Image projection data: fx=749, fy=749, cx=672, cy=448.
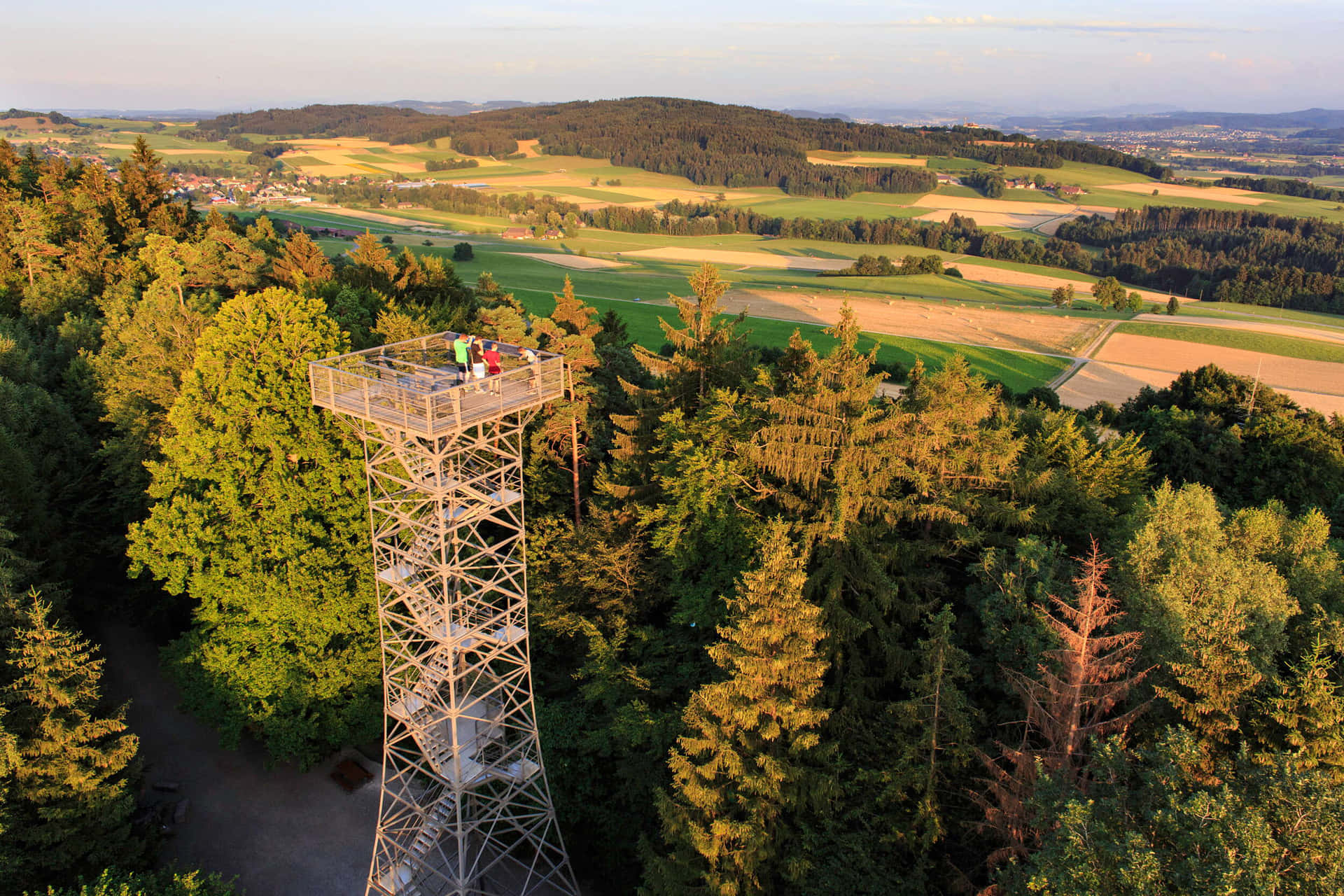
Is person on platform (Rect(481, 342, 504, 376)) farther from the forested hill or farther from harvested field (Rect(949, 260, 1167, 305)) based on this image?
the forested hill

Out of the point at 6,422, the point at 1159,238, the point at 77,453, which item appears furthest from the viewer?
the point at 1159,238

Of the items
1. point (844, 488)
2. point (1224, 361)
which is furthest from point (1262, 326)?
point (844, 488)

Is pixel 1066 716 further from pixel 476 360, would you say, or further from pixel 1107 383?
pixel 1107 383

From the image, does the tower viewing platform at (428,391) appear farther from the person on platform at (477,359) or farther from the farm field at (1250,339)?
the farm field at (1250,339)

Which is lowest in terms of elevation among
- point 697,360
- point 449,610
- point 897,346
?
point 897,346

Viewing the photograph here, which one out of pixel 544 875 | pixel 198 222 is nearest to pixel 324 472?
pixel 544 875

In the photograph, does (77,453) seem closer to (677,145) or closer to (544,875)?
(544,875)
